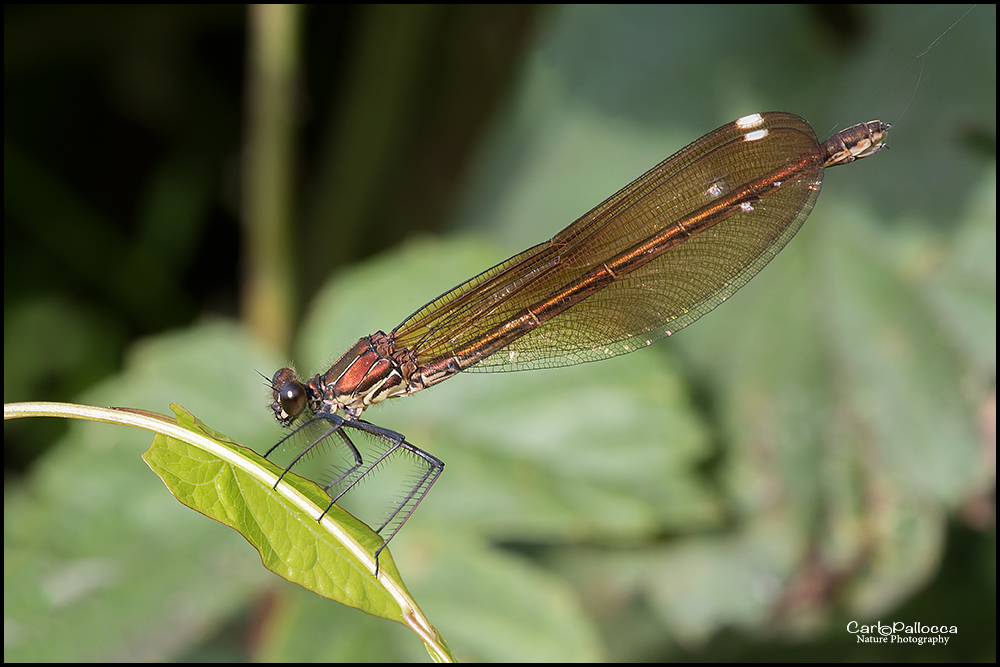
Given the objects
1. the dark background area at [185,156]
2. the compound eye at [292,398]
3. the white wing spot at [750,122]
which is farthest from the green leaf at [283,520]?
the dark background area at [185,156]

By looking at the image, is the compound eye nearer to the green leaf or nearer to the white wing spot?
the green leaf

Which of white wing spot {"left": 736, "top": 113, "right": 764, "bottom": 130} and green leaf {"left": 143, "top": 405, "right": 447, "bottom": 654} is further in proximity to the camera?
white wing spot {"left": 736, "top": 113, "right": 764, "bottom": 130}

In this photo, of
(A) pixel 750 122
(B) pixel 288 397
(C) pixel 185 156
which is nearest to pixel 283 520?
(B) pixel 288 397

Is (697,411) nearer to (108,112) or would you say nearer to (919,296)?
(919,296)

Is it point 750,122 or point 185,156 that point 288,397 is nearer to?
point 750,122

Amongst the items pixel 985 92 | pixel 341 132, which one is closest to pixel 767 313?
pixel 985 92

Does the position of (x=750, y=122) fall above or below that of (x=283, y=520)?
above

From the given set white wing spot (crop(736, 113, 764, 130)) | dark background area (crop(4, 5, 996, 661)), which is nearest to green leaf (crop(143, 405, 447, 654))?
white wing spot (crop(736, 113, 764, 130))

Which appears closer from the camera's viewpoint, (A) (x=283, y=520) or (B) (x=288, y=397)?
(A) (x=283, y=520)
